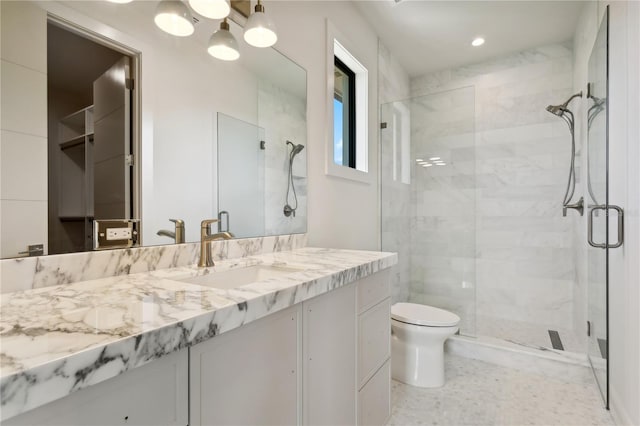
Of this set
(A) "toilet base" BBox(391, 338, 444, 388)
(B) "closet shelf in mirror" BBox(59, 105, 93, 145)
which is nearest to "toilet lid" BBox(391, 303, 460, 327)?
(A) "toilet base" BBox(391, 338, 444, 388)

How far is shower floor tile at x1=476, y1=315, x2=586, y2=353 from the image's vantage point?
92.3 inches

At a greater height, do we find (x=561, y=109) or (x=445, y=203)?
(x=561, y=109)

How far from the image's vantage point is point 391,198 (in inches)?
109

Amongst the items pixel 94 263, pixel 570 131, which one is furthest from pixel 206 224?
pixel 570 131

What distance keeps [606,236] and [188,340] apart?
6.68ft

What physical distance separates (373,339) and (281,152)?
1.08 metres

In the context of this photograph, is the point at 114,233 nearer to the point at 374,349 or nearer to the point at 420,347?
the point at 374,349

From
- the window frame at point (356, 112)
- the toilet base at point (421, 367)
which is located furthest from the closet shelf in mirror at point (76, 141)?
the toilet base at point (421, 367)

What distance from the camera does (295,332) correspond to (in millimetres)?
912

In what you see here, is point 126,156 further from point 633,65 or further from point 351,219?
point 633,65

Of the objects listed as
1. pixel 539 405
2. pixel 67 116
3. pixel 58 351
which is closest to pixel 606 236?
pixel 539 405

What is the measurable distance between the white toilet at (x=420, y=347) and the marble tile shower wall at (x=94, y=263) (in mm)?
Result: 1248

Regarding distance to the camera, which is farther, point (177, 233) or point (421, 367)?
point (421, 367)

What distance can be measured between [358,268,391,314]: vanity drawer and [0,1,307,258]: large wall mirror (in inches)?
23.4
